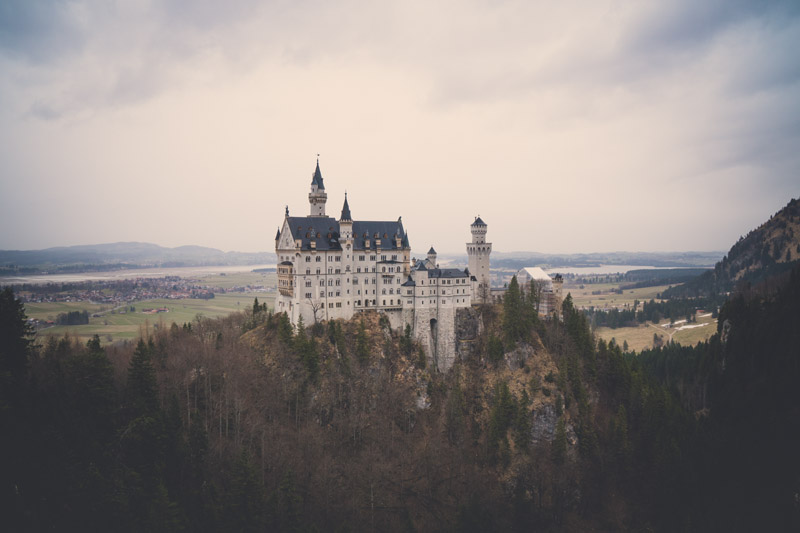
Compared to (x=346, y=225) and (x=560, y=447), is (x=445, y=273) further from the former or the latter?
(x=560, y=447)

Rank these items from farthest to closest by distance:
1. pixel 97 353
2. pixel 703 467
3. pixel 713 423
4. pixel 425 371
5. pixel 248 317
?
pixel 248 317
pixel 425 371
pixel 713 423
pixel 703 467
pixel 97 353

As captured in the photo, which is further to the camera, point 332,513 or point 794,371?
point 794,371

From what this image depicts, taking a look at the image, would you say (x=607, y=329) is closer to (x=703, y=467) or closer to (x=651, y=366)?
(x=651, y=366)

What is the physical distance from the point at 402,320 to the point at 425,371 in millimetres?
10364

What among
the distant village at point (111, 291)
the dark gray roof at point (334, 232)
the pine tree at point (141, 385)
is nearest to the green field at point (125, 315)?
the distant village at point (111, 291)

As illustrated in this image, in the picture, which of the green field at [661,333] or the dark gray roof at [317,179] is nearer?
the dark gray roof at [317,179]

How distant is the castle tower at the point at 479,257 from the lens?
97.2 m

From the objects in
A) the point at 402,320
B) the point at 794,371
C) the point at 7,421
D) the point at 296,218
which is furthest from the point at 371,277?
the point at 794,371

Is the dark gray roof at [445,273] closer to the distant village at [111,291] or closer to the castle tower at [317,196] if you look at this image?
the castle tower at [317,196]

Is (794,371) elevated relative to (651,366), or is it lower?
elevated

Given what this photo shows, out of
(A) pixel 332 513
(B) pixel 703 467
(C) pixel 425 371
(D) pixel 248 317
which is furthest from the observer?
(D) pixel 248 317

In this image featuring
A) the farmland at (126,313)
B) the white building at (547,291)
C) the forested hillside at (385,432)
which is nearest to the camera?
the forested hillside at (385,432)

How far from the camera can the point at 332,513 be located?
2395 inches

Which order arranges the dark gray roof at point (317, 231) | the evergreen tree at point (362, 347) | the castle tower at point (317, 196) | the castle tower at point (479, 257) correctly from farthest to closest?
1. the castle tower at point (479, 257)
2. the castle tower at point (317, 196)
3. the dark gray roof at point (317, 231)
4. the evergreen tree at point (362, 347)
